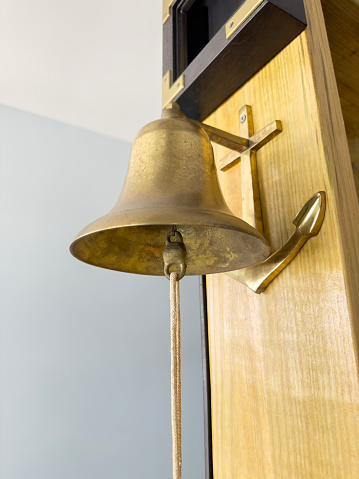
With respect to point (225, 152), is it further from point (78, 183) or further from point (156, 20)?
point (78, 183)

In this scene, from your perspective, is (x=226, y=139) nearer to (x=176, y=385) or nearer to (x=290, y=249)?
(x=290, y=249)

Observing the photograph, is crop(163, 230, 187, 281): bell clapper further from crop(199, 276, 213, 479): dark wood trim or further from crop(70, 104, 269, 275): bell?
crop(199, 276, 213, 479): dark wood trim

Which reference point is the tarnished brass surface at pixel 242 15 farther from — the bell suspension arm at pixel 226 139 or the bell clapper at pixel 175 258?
the bell clapper at pixel 175 258

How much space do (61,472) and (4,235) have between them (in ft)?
2.45

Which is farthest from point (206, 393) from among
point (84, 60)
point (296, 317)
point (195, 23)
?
point (84, 60)

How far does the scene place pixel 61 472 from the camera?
1.11 m

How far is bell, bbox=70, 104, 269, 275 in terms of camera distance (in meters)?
0.38

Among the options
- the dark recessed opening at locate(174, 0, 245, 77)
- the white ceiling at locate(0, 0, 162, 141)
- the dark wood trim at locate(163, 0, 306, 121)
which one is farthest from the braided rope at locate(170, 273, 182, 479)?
the white ceiling at locate(0, 0, 162, 141)

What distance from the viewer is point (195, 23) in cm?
74

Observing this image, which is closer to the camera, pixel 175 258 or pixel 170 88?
pixel 175 258

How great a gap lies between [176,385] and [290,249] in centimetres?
22

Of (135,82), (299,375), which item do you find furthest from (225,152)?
(135,82)

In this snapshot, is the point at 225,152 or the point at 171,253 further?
the point at 225,152

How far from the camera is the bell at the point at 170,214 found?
0.38 metres
